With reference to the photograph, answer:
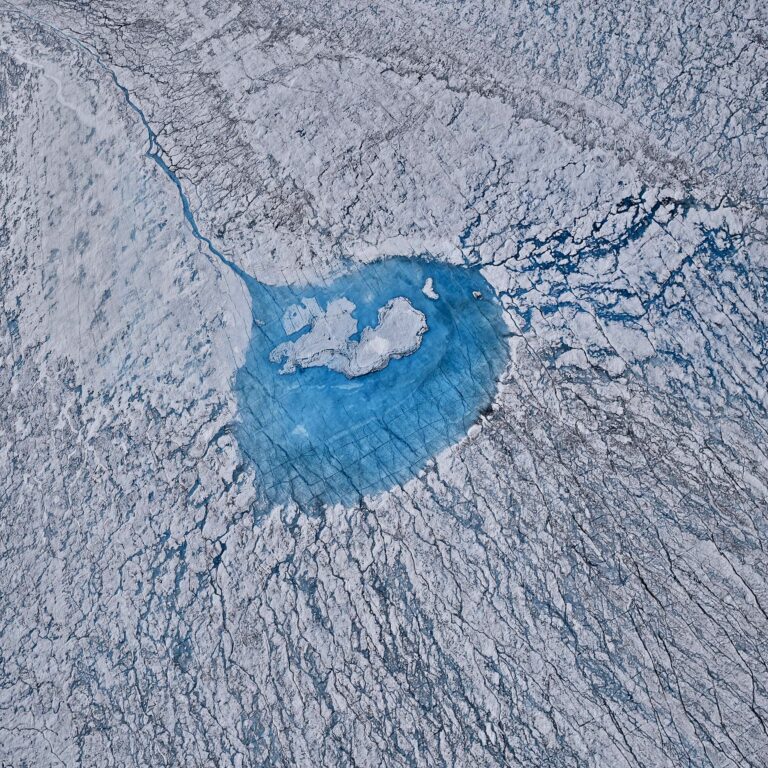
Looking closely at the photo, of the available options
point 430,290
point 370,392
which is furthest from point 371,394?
point 430,290

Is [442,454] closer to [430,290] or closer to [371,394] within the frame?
[371,394]

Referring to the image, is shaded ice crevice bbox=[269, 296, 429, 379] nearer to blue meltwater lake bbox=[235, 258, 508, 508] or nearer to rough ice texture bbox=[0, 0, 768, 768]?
blue meltwater lake bbox=[235, 258, 508, 508]

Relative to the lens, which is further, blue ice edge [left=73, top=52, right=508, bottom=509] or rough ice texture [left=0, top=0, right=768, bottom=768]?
blue ice edge [left=73, top=52, right=508, bottom=509]

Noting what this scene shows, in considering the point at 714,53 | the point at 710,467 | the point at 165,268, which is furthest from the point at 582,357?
the point at 165,268

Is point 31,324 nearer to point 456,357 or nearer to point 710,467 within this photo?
point 456,357

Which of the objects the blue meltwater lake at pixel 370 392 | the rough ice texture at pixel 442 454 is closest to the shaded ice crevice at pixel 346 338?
the blue meltwater lake at pixel 370 392

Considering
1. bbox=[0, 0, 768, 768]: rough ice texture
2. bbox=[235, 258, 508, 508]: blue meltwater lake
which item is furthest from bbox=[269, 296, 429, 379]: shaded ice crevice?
bbox=[0, 0, 768, 768]: rough ice texture
